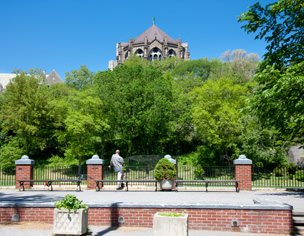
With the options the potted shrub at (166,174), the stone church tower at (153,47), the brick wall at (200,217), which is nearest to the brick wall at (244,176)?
the potted shrub at (166,174)

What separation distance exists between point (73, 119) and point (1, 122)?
14.7m

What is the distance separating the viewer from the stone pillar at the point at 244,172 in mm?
16125

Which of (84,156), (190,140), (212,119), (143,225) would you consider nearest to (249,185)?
(143,225)

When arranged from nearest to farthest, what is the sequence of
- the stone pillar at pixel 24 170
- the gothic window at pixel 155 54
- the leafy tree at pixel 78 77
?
the stone pillar at pixel 24 170
the leafy tree at pixel 78 77
the gothic window at pixel 155 54

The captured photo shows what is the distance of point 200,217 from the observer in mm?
9188

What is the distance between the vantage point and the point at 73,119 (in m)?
30.0

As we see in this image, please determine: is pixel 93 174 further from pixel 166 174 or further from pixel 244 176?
pixel 244 176

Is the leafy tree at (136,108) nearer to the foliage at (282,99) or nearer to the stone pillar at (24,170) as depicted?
the stone pillar at (24,170)

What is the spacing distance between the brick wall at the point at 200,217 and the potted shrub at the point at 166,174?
624 cm

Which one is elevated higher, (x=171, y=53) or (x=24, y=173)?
(x=171, y=53)

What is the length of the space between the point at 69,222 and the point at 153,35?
91648 mm

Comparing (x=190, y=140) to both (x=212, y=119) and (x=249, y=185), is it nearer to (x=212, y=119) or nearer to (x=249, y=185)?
(x=212, y=119)

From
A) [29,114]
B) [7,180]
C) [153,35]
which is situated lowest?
[7,180]

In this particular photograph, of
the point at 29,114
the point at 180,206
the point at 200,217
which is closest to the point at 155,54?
the point at 29,114
